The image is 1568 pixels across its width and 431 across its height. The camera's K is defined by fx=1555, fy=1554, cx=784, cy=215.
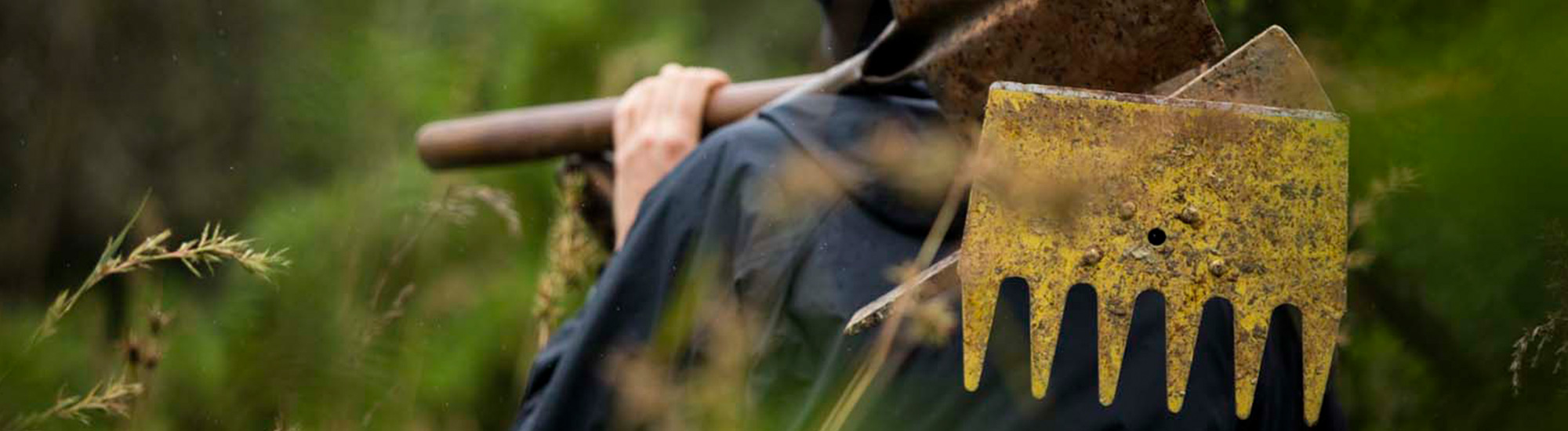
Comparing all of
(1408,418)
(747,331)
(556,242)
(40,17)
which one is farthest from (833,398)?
(40,17)

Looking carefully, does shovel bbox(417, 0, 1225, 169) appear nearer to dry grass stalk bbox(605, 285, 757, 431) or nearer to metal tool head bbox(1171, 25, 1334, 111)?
metal tool head bbox(1171, 25, 1334, 111)

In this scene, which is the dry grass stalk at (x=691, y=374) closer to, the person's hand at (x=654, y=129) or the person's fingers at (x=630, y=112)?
the person's hand at (x=654, y=129)

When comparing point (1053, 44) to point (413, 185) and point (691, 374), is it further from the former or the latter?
point (413, 185)

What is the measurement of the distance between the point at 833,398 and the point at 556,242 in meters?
1.18

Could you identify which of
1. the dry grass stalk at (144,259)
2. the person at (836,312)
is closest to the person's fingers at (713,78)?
the person at (836,312)

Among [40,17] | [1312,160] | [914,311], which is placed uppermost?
[1312,160]

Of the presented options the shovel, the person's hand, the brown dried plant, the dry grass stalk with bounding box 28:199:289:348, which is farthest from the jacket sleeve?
the brown dried plant

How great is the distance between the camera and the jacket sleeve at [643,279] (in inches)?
84.6

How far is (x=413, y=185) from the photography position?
369 centimetres

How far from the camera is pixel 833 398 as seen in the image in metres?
1.90

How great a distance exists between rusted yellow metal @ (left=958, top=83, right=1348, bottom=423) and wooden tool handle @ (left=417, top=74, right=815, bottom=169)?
3.87 ft

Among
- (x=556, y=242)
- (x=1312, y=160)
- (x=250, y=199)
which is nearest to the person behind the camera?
(x=1312, y=160)

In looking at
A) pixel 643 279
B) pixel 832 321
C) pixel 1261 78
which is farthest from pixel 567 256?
pixel 1261 78

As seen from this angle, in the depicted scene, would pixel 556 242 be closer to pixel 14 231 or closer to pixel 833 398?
pixel 833 398
